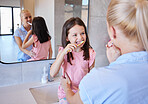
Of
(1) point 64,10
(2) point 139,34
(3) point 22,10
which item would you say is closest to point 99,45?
(1) point 64,10

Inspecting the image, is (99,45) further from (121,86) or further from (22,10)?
(121,86)

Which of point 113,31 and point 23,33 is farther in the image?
point 23,33

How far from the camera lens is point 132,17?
19.0 inches

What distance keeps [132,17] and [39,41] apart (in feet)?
2.79

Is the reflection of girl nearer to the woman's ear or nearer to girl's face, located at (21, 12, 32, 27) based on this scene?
girl's face, located at (21, 12, 32, 27)

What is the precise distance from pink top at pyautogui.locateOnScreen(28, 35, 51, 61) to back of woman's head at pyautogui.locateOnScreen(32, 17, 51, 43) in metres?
0.03

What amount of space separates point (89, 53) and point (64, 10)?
410 mm

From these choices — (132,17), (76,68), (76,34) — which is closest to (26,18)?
(76,34)

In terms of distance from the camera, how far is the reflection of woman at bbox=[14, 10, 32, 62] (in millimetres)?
1090

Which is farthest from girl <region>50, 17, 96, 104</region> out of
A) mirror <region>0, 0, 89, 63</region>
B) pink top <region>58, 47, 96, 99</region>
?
mirror <region>0, 0, 89, 63</region>

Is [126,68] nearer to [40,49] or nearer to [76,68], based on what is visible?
[76,68]

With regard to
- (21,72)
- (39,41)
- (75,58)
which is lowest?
(21,72)

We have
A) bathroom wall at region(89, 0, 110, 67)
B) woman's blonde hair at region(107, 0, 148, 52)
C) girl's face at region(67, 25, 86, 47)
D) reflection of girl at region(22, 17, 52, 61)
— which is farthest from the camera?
bathroom wall at region(89, 0, 110, 67)

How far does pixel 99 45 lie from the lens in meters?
1.49
